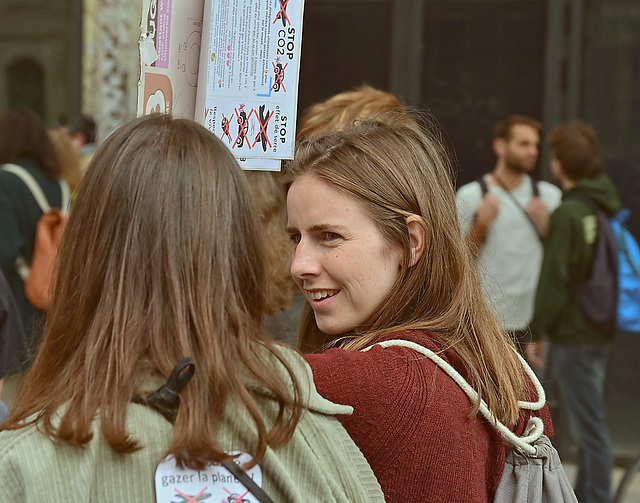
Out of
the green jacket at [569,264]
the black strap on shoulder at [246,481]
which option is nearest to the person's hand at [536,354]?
the green jacket at [569,264]

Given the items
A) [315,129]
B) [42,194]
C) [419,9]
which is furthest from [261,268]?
[419,9]

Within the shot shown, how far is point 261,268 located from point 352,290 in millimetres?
421

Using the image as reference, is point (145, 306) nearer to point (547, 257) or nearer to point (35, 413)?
point (35, 413)

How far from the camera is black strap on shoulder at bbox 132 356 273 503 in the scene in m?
1.37

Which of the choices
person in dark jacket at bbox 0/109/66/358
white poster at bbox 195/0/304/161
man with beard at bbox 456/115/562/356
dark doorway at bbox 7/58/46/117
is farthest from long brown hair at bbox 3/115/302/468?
dark doorway at bbox 7/58/46/117

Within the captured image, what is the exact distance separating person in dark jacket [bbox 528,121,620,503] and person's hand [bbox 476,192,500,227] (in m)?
0.38

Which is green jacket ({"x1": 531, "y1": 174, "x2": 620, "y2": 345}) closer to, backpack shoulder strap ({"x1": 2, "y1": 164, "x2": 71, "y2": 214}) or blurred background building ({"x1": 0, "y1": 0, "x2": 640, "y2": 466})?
blurred background building ({"x1": 0, "y1": 0, "x2": 640, "y2": 466})

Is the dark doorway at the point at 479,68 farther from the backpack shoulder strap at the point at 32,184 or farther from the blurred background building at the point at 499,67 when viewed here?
the backpack shoulder strap at the point at 32,184

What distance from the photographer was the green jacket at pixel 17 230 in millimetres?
4570

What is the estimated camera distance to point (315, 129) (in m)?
3.25

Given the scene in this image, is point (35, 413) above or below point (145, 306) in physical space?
below

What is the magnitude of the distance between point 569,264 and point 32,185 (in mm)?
2753

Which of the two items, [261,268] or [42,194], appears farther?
[42,194]

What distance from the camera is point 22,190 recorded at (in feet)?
15.8
